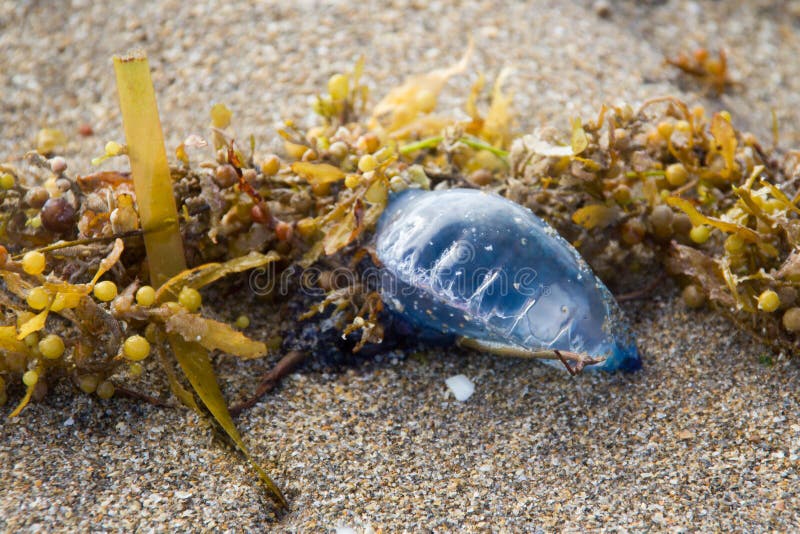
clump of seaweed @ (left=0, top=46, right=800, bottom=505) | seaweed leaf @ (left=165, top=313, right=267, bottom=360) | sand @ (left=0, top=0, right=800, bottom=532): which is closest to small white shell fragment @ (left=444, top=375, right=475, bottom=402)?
sand @ (left=0, top=0, right=800, bottom=532)

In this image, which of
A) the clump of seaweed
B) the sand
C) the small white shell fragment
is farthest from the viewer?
the small white shell fragment

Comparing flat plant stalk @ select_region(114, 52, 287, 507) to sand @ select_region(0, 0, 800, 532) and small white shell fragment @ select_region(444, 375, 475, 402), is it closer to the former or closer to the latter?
sand @ select_region(0, 0, 800, 532)

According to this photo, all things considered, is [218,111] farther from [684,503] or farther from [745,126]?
[745,126]

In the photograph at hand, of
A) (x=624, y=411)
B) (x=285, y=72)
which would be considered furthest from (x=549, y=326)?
(x=285, y=72)

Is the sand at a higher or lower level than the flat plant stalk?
lower

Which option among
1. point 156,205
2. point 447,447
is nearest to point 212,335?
point 156,205

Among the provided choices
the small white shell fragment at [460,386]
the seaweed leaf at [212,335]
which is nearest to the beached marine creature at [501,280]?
the small white shell fragment at [460,386]

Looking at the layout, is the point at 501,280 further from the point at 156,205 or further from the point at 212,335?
the point at 156,205
